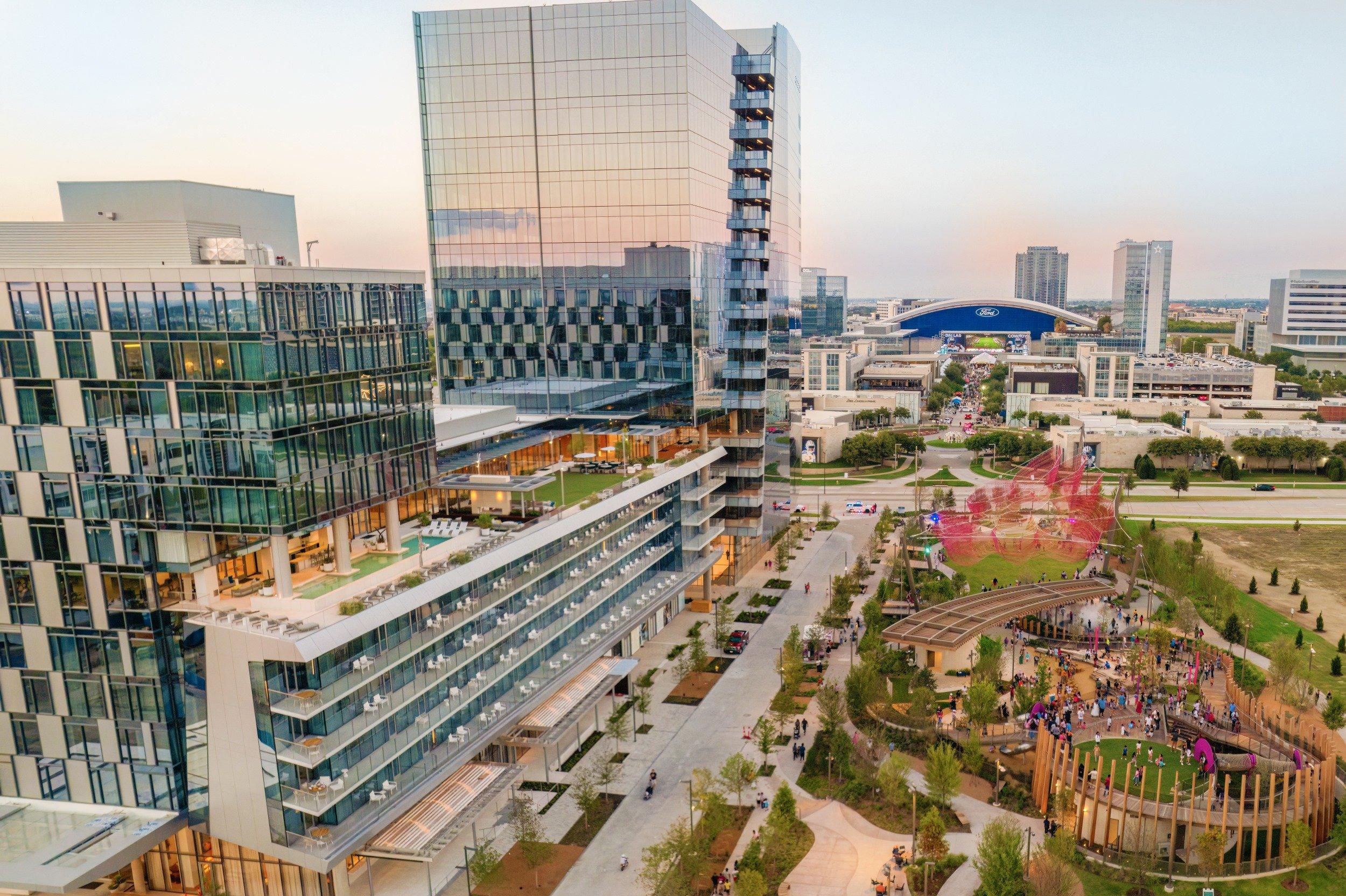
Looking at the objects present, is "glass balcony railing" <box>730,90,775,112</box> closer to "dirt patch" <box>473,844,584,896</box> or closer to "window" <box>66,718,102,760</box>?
"dirt patch" <box>473,844,584,896</box>

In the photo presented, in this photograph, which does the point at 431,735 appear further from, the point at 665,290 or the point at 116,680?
the point at 665,290

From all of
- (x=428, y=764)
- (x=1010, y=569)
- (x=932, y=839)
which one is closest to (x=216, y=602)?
(x=428, y=764)

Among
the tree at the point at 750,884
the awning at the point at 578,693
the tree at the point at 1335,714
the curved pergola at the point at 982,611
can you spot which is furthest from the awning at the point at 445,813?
the tree at the point at 1335,714

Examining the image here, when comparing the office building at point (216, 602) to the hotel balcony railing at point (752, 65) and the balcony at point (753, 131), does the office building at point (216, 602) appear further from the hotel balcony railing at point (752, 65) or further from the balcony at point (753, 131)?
the hotel balcony railing at point (752, 65)

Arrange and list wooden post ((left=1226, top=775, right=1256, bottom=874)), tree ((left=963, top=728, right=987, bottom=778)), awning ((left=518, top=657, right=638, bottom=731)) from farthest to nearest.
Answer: awning ((left=518, top=657, right=638, bottom=731)) → tree ((left=963, top=728, right=987, bottom=778)) → wooden post ((left=1226, top=775, right=1256, bottom=874))

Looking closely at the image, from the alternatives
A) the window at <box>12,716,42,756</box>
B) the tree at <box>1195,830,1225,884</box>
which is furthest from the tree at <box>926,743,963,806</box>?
the window at <box>12,716,42,756</box>

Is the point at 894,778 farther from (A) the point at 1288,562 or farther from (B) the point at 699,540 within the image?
(A) the point at 1288,562

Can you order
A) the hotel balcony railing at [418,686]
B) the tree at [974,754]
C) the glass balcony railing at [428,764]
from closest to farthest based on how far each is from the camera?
the hotel balcony railing at [418,686] < the glass balcony railing at [428,764] < the tree at [974,754]
